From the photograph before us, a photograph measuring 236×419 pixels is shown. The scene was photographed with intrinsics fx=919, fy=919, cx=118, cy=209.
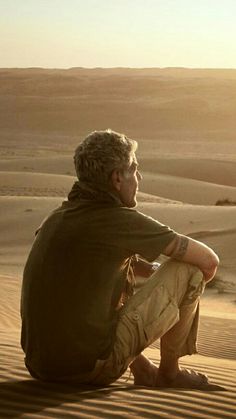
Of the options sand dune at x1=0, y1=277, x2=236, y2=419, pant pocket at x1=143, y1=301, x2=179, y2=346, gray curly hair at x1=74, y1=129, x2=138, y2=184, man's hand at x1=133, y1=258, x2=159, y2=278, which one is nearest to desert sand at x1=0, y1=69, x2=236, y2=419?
sand dune at x1=0, y1=277, x2=236, y2=419

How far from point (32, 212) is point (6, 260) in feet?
12.7

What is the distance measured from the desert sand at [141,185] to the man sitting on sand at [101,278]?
0.21 meters

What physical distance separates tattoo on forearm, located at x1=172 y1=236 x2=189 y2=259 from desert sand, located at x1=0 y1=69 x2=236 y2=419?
0.72 meters

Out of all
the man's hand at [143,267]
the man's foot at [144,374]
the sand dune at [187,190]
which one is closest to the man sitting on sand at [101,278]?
the man's foot at [144,374]

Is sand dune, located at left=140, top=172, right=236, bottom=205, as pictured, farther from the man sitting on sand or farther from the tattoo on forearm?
the tattoo on forearm

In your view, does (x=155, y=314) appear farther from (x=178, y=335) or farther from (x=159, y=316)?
(x=178, y=335)

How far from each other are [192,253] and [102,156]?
67cm

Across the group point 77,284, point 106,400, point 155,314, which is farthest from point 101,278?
point 106,400

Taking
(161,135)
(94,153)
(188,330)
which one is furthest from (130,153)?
(161,135)

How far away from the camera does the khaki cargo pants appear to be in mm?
4621

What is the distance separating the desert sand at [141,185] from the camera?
Result: 4504 millimetres

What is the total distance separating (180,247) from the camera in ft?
14.8

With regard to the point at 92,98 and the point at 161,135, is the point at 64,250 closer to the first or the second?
the point at 161,135

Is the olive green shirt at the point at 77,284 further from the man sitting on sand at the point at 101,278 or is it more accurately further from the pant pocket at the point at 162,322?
the pant pocket at the point at 162,322
